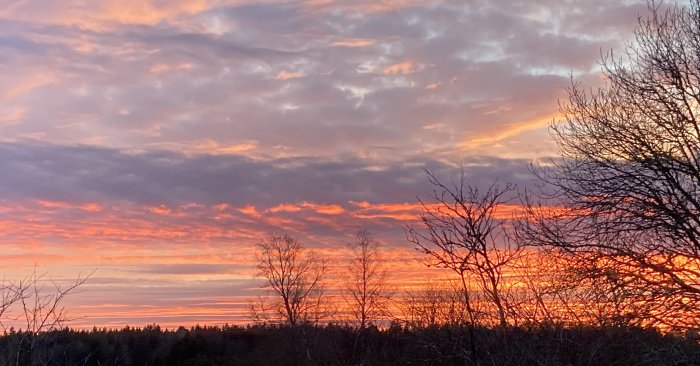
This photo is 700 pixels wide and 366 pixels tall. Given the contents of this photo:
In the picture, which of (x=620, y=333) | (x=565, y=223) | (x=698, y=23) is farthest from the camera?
(x=565, y=223)

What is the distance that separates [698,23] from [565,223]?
5.90 meters

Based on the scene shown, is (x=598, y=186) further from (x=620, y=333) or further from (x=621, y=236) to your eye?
(x=620, y=333)

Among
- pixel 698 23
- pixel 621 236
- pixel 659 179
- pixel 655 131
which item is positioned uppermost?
pixel 698 23

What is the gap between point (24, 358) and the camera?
301 inches

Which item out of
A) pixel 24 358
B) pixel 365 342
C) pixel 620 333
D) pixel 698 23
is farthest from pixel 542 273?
pixel 365 342

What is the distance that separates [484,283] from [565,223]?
8865mm

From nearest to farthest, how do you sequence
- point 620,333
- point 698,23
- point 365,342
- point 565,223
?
point 620,333 → point 698,23 → point 565,223 → point 365,342

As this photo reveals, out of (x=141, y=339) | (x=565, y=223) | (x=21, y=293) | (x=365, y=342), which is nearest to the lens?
(x=21, y=293)

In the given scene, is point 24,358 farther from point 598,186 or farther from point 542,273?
point 598,186

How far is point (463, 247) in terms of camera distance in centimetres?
1102

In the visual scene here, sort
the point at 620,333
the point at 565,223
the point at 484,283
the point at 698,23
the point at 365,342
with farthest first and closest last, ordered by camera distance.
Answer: the point at 365,342 < the point at 565,223 < the point at 698,23 < the point at 620,333 < the point at 484,283

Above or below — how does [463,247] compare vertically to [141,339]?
below

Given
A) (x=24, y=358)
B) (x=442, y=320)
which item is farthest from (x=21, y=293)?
(x=442, y=320)

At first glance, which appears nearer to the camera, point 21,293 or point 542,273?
point 21,293
